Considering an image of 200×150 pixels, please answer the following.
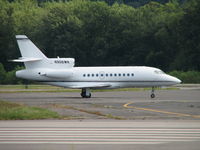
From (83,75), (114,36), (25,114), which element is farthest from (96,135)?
(114,36)

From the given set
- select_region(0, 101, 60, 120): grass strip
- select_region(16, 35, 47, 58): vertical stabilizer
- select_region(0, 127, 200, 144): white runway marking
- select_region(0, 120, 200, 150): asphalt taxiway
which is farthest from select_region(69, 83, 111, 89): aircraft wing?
select_region(0, 127, 200, 144): white runway marking

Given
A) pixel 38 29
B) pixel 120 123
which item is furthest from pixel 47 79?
pixel 38 29

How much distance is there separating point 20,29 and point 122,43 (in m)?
20.3

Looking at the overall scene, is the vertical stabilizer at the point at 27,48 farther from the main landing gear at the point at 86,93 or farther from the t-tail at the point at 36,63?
the main landing gear at the point at 86,93

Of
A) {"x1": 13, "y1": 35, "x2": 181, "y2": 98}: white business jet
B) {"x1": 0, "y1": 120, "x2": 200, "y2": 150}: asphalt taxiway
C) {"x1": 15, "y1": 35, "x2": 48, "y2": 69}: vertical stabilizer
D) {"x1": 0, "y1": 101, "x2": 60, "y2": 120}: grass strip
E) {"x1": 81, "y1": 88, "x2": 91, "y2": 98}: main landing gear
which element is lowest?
{"x1": 81, "y1": 88, "x2": 91, "y2": 98}: main landing gear

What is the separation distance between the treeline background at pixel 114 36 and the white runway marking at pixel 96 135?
68.2 metres

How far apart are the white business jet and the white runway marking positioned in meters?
25.8

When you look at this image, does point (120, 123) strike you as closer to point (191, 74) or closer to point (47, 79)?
point (47, 79)

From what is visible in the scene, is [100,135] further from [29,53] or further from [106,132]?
[29,53]

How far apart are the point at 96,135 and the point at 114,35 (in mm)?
81912

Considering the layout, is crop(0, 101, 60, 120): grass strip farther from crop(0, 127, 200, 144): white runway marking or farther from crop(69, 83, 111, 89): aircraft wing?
crop(69, 83, 111, 89): aircraft wing

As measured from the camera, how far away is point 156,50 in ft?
313

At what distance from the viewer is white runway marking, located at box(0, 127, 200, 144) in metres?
16.7

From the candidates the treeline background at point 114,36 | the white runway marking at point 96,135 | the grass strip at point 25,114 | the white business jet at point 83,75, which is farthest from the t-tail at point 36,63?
the treeline background at point 114,36
